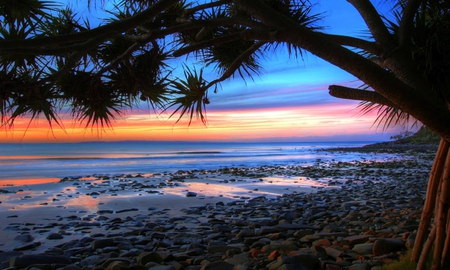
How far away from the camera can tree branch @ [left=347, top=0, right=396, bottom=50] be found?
2.49m

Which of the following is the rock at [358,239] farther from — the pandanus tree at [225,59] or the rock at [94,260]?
the rock at [94,260]

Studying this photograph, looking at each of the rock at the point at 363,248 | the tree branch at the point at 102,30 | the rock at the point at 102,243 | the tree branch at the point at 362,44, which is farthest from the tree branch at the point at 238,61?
the rock at the point at 363,248

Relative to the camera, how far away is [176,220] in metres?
5.05

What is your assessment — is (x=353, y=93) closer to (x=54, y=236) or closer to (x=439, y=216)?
(x=439, y=216)

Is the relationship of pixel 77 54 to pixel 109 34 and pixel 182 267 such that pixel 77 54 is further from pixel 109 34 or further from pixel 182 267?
pixel 182 267

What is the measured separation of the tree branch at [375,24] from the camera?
8.16ft

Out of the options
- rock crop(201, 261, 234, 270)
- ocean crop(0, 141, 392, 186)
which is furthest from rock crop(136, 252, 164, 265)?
ocean crop(0, 141, 392, 186)

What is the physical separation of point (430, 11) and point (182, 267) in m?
3.78

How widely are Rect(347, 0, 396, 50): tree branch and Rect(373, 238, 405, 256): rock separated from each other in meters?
1.70

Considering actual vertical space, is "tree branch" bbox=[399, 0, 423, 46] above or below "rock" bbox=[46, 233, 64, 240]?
above

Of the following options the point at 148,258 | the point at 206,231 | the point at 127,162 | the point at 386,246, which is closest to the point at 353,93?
the point at 386,246

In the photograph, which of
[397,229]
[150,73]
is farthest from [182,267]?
[150,73]

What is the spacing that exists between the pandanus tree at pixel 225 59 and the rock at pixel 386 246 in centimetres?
45

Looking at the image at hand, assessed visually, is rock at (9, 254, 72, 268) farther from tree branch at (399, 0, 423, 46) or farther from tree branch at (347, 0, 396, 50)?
tree branch at (399, 0, 423, 46)
